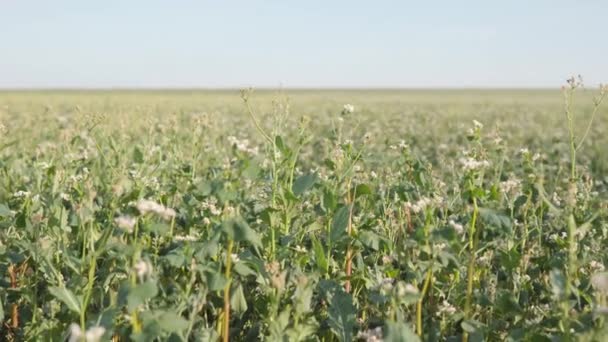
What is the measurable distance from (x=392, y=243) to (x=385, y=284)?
27.0 inches

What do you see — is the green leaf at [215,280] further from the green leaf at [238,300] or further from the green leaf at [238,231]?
the green leaf at [238,300]

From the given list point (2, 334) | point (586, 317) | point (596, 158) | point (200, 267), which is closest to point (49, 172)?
point (2, 334)

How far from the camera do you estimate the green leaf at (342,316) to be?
278 cm

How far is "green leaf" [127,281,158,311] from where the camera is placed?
201 cm

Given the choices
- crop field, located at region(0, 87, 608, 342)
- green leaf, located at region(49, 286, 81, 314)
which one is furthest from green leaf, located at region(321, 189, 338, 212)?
green leaf, located at region(49, 286, 81, 314)

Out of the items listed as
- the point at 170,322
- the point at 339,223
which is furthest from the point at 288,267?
the point at 170,322

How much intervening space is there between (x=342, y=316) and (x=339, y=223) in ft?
1.56

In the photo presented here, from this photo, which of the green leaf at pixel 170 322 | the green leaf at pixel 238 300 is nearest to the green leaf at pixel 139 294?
the green leaf at pixel 170 322

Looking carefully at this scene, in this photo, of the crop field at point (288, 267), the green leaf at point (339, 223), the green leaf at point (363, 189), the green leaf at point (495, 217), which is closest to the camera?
the crop field at point (288, 267)

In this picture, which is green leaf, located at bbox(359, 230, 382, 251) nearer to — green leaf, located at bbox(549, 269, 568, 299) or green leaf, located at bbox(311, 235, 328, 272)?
green leaf, located at bbox(311, 235, 328, 272)

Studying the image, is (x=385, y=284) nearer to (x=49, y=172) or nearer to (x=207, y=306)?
(x=207, y=306)

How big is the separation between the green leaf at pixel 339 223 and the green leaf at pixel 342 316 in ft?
1.03

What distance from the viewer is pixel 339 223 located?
10.2 ft

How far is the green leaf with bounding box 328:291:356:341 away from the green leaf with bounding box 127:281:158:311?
1010mm
